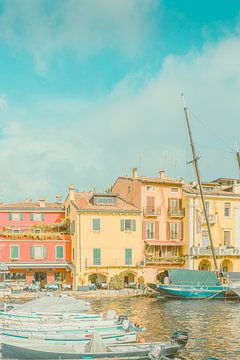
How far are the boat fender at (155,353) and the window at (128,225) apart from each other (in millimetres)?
38366

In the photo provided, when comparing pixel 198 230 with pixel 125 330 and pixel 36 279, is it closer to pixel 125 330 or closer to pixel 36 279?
pixel 36 279

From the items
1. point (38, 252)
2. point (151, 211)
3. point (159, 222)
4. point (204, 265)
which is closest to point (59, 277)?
point (38, 252)

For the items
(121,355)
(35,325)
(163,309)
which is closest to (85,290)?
(163,309)

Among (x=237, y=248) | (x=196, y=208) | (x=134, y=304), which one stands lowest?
(x=134, y=304)

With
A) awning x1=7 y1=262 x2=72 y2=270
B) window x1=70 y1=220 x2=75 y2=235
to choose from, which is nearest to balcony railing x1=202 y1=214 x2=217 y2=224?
window x1=70 y1=220 x2=75 y2=235

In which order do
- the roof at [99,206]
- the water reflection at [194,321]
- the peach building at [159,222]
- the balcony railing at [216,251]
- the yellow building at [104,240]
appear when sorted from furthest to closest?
the balcony railing at [216,251] → the peach building at [159,222] → the roof at [99,206] → the yellow building at [104,240] → the water reflection at [194,321]

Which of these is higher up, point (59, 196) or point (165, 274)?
point (59, 196)

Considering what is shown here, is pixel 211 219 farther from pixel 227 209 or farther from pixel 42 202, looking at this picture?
pixel 42 202

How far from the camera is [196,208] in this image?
69062 mm

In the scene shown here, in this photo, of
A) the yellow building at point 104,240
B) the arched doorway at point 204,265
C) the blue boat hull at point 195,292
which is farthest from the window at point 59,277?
the arched doorway at point 204,265

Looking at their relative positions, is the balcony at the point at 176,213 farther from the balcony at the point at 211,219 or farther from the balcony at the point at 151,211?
the balcony at the point at 211,219

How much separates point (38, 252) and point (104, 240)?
27.2 ft

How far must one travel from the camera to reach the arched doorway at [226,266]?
228ft

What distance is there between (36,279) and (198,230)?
22180 millimetres
